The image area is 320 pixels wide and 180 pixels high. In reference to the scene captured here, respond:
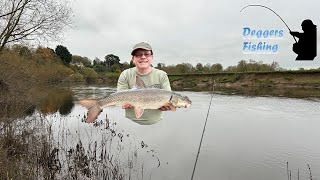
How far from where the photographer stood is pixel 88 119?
5.84 ft

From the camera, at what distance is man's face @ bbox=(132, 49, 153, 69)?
6.27ft

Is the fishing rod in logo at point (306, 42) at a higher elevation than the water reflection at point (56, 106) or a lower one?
higher

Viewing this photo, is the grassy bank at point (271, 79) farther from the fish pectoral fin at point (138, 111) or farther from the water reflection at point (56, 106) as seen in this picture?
the fish pectoral fin at point (138, 111)

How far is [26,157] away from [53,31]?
379 inches

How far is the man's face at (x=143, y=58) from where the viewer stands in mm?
1912

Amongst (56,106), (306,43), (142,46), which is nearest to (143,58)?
Result: (142,46)

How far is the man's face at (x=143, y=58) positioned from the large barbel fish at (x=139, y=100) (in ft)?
0.33

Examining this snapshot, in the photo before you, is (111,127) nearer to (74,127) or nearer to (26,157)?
(74,127)

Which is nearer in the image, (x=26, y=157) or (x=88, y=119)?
(x=88, y=119)

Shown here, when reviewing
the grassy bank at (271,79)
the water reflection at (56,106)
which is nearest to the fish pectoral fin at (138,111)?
the water reflection at (56,106)

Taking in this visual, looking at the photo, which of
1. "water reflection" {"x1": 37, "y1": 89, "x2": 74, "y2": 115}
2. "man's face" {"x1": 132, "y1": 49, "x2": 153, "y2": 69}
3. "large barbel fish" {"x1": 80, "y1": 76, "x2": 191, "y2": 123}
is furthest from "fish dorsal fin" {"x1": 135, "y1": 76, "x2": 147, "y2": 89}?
"water reflection" {"x1": 37, "y1": 89, "x2": 74, "y2": 115}

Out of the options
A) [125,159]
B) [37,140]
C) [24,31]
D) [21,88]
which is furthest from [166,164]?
[24,31]

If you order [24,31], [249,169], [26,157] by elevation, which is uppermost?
[24,31]

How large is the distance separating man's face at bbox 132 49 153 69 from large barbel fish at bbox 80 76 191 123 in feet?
0.33
